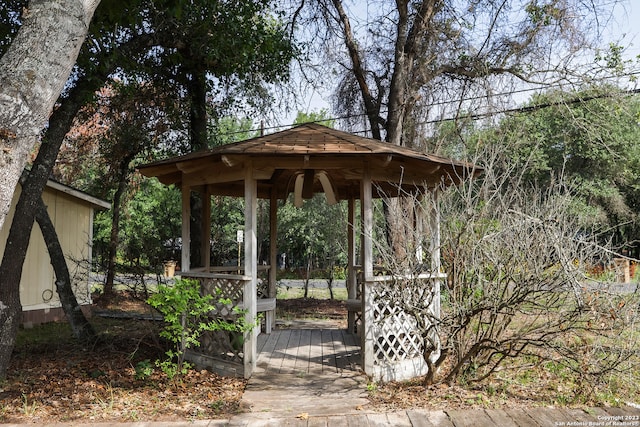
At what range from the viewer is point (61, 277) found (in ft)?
23.7

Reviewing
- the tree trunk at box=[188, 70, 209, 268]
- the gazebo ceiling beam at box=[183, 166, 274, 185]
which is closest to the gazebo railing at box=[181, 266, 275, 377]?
the gazebo ceiling beam at box=[183, 166, 274, 185]

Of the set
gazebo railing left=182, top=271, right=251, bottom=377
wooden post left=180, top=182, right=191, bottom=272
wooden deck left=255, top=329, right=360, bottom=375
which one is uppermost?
wooden post left=180, top=182, right=191, bottom=272

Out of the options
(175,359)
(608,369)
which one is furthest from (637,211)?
(175,359)

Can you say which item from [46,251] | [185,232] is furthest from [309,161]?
[46,251]

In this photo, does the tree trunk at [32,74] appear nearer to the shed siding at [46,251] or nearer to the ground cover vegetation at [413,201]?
the ground cover vegetation at [413,201]

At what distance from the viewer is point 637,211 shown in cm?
2073

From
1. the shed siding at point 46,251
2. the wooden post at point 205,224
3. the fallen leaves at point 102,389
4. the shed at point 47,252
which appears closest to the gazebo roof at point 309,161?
the wooden post at point 205,224

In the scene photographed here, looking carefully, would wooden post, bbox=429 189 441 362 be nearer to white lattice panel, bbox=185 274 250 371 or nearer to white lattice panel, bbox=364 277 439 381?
white lattice panel, bbox=364 277 439 381

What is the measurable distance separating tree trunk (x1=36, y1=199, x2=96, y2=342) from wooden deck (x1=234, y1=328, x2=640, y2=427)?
293 cm

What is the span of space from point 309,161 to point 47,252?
6.99 meters

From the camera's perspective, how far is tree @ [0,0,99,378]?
2869mm

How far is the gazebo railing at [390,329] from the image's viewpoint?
18.4ft

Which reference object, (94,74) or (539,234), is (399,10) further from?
(539,234)

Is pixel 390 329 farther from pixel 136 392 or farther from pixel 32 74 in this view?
pixel 32 74
